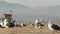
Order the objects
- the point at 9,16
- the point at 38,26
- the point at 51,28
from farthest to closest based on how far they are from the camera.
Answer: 1. the point at 9,16
2. the point at 38,26
3. the point at 51,28

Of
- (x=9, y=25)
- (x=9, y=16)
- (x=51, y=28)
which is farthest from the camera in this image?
(x=9, y=16)

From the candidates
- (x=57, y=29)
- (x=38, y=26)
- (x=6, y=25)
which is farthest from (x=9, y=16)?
(x=57, y=29)

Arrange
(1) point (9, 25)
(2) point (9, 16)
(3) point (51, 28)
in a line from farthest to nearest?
(2) point (9, 16) → (1) point (9, 25) → (3) point (51, 28)

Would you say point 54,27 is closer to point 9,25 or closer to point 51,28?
point 51,28

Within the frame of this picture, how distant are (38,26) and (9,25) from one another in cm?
434

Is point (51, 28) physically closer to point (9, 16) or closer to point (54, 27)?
point (54, 27)

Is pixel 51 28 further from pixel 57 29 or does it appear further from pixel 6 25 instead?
pixel 6 25

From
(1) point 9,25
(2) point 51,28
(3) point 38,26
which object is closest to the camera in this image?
(2) point 51,28

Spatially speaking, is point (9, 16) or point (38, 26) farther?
point (9, 16)

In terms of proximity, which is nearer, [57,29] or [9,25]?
[57,29]

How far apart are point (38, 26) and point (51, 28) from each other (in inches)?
131

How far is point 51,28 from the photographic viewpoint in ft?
68.6

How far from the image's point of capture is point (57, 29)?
69.7ft

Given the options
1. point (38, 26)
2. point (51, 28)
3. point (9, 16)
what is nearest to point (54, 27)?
point (51, 28)
